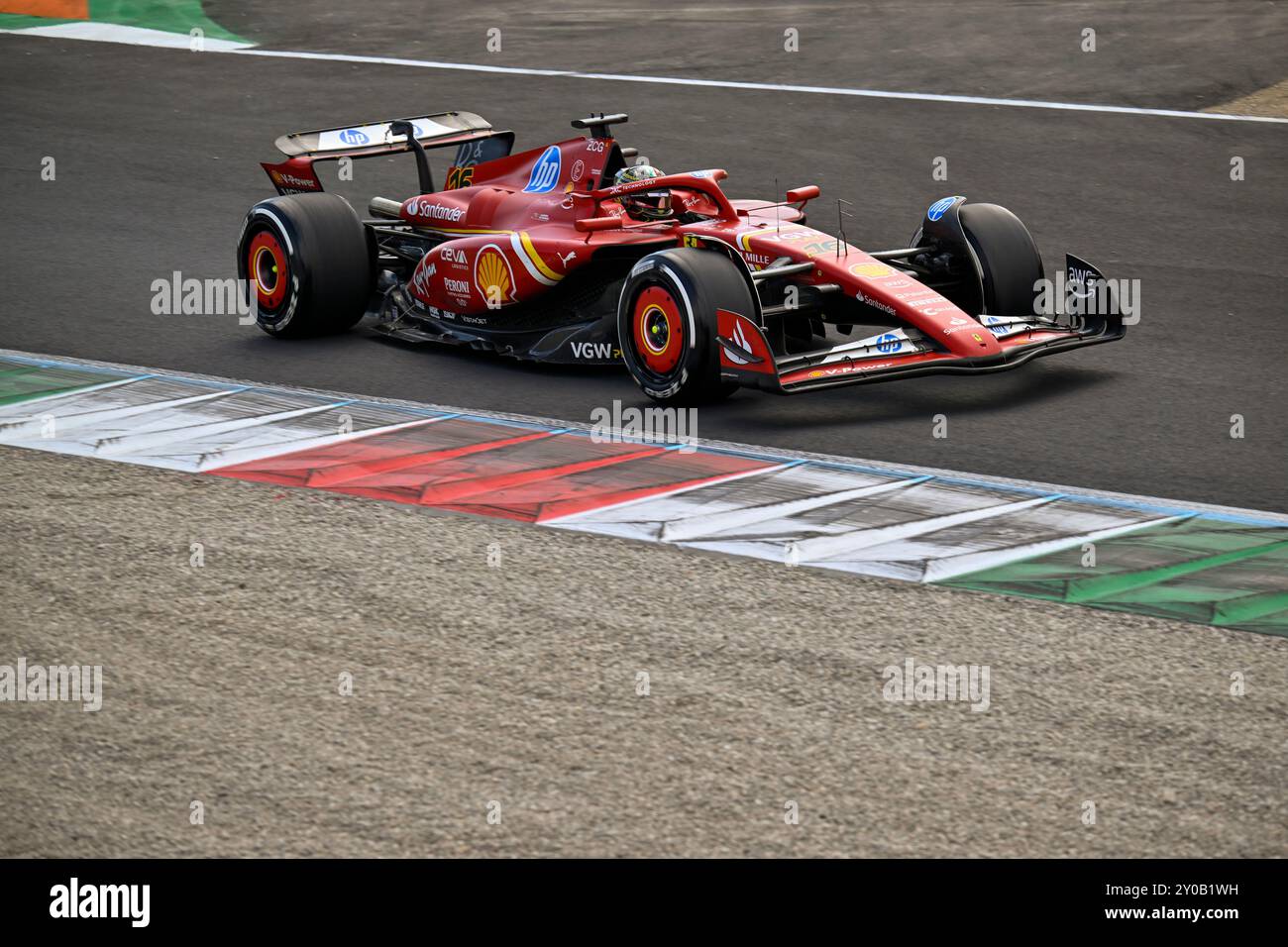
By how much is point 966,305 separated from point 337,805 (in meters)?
5.19

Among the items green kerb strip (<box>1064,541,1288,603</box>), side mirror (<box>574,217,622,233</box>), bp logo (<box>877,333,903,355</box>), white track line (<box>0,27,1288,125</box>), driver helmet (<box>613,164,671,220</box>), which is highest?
white track line (<box>0,27,1288,125</box>)

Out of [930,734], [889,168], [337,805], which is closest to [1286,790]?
[930,734]

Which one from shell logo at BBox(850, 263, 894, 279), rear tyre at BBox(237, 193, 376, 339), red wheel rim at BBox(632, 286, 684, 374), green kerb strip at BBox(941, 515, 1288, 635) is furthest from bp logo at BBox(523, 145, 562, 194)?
green kerb strip at BBox(941, 515, 1288, 635)

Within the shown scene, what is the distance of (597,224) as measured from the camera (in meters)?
8.77

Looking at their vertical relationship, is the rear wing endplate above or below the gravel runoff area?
above

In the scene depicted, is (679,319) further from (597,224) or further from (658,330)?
(597,224)

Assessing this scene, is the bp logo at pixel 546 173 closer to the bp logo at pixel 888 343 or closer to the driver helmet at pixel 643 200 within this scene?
the driver helmet at pixel 643 200

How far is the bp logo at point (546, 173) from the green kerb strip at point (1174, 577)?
4040 millimetres

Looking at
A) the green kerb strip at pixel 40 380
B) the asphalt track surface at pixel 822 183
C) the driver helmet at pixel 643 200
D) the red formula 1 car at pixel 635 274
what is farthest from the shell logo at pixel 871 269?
the green kerb strip at pixel 40 380

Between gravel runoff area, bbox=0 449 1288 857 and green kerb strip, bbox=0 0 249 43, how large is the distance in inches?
572

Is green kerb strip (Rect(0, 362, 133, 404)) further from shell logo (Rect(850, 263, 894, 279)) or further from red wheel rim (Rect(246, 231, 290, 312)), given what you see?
shell logo (Rect(850, 263, 894, 279))

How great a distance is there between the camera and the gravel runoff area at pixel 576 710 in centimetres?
429

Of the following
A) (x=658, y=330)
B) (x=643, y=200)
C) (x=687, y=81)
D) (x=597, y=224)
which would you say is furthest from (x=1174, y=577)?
(x=687, y=81)

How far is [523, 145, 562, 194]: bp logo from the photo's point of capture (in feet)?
30.5
